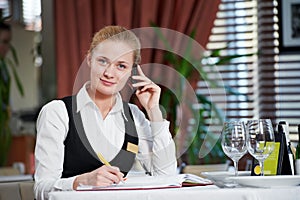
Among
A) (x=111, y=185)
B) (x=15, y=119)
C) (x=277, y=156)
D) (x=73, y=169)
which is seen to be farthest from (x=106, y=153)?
(x=15, y=119)

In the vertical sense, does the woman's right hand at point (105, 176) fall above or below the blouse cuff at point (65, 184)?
above

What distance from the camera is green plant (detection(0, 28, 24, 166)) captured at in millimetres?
5770

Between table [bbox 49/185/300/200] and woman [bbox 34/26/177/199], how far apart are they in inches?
13.2

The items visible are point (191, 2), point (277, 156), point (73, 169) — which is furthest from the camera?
point (191, 2)

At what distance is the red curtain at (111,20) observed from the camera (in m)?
5.39

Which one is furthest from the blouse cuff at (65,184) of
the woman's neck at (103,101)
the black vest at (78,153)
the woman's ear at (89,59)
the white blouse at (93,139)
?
the woman's ear at (89,59)

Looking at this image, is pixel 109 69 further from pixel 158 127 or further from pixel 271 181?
pixel 271 181

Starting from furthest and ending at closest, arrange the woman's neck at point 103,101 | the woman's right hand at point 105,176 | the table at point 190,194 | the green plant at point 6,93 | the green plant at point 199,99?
the green plant at point 6,93
the green plant at point 199,99
the woman's neck at point 103,101
the woman's right hand at point 105,176
the table at point 190,194

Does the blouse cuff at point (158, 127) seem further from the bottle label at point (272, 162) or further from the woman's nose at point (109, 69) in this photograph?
the bottle label at point (272, 162)

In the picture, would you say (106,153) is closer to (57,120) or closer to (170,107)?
(57,120)

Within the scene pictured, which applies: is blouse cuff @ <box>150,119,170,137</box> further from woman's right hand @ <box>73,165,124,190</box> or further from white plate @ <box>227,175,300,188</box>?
white plate @ <box>227,175,300,188</box>

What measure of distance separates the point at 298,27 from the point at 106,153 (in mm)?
3013

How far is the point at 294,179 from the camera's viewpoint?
234 cm

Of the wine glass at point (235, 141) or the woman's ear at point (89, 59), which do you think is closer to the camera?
the wine glass at point (235, 141)
